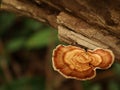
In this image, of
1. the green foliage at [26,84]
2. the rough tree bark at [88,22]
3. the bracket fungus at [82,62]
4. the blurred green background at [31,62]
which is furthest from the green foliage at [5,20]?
the bracket fungus at [82,62]

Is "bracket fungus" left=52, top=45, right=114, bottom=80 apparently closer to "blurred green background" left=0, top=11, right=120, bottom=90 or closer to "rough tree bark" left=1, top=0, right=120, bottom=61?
"rough tree bark" left=1, top=0, right=120, bottom=61

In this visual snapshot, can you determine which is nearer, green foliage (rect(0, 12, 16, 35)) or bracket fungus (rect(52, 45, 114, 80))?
bracket fungus (rect(52, 45, 114, 80))

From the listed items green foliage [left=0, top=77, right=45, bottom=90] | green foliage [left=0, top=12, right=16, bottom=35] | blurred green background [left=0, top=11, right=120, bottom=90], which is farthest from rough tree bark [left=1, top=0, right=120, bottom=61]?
green foliage [left=0, top=12, right=16, bottom=35]

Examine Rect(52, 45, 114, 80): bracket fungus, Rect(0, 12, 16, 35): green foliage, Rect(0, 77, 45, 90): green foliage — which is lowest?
Rect(0, 77, 45, 90): green foliage

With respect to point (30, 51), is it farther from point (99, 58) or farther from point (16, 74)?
point (99, 58)

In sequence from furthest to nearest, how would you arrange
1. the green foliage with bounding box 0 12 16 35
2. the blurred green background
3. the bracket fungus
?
the green foliage with bounding box 0 12 16 35
the blurred green background
the bracket fungus

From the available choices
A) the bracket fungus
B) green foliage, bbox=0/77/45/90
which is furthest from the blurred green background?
the bracket fungus

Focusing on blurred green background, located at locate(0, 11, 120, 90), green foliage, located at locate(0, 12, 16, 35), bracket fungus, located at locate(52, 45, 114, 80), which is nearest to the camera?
bracket fungus, located at locate(52, 45, 114, 80)

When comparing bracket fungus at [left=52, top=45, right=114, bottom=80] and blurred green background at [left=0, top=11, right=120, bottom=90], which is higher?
bracket fungus at [left=52, top=45, right=114, bottom=80]
